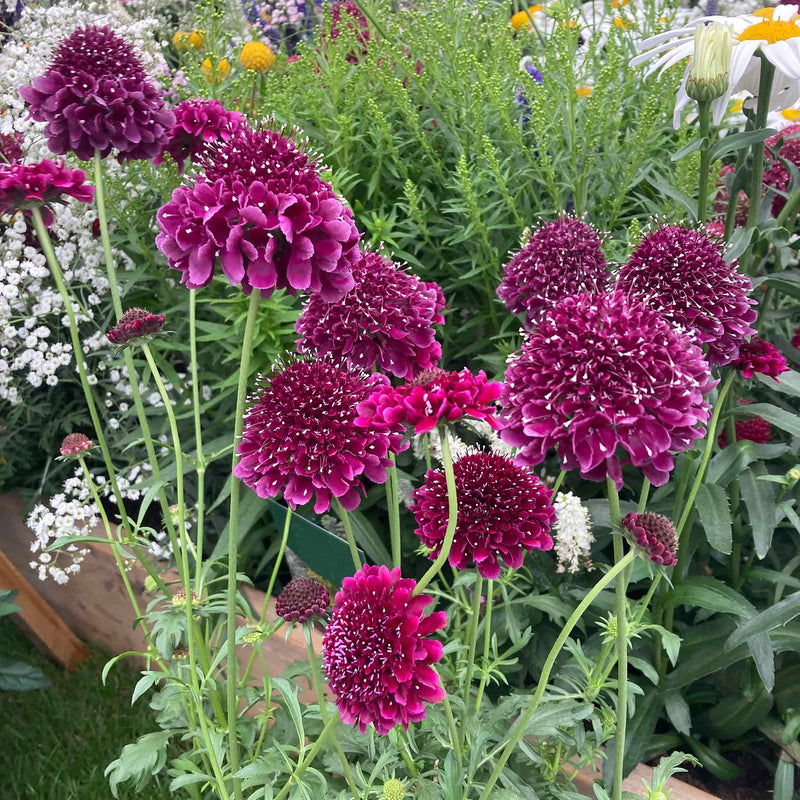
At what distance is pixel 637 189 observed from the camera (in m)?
2.20

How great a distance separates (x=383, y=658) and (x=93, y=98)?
1.06m

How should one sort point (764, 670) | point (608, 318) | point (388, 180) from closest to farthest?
point (608, 318), point (764, 670), point (388, 180)

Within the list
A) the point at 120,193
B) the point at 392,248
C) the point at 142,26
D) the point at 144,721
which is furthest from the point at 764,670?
the point at 142,26

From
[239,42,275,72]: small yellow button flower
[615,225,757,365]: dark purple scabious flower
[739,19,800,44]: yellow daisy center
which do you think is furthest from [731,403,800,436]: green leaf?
[239,42,275,72]: small yellow button flower

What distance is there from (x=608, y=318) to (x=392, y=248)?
1170 mm

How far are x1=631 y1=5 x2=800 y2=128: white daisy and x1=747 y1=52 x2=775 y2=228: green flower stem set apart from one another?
19 millimetres

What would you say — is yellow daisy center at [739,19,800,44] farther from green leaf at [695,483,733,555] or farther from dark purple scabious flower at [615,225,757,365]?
green leaf at [695,483,733,555]

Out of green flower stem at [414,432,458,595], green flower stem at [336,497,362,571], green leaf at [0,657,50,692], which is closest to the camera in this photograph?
green flower stem at [414,432,458,595]

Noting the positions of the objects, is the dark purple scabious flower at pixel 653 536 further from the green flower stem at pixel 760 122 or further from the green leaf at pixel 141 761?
the green leaf at pixel 141 761

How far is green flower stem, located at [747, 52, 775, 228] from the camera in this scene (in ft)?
4.52

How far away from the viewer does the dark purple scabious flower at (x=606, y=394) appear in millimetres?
816

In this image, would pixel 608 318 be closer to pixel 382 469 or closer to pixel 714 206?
pixel 382 469

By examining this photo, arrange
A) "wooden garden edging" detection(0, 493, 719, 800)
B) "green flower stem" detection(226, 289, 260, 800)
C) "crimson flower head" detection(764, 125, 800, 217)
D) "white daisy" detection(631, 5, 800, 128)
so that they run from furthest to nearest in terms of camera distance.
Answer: "wooden garden edging" detection(0, 493, 719, 800) → "crimson flower head" detection(764, 125, 800, 217) → "white daisy" detection(631, 5, 800, 128) → "green flower stem" detection(226, 289, 260, 800)

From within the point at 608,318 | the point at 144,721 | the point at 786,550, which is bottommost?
the point at 144,721
